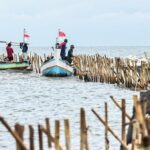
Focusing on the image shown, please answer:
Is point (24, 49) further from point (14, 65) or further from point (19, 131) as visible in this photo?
point (19, 131)

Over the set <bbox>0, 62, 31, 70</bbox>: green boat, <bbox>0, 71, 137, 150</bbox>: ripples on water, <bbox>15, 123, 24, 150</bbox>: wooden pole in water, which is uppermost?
<bbox>15, 123, 24, 150</bbox>: wooden pole in water

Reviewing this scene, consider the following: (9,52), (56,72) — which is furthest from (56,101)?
(9,52)

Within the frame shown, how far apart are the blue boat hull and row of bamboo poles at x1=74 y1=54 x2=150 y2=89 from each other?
74.1 inches

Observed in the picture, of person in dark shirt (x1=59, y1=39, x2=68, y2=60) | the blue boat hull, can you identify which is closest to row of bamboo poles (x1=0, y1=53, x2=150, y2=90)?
person in dark shirt (x1=59, y1=39, x2=68, y2=60)

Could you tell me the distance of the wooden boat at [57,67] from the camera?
36169 mm

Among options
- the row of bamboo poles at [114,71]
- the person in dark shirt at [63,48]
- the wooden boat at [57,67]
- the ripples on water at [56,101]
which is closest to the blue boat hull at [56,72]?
the wooden boat at [57,67]

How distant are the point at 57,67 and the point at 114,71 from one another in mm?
8167

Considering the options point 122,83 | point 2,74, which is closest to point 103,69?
point 122,83

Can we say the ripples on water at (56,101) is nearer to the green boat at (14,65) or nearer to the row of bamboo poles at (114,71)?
the row of bamboo poles at (114,71)

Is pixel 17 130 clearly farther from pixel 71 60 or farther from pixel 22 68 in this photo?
pixel 22 68

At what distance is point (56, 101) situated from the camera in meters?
26.5

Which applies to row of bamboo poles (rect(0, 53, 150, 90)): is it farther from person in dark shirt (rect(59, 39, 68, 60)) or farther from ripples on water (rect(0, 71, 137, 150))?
person in dark shirt (rect(59, 39, 68, 60))

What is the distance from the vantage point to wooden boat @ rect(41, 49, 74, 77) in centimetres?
3617

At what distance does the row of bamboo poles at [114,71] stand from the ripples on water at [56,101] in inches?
17.5
